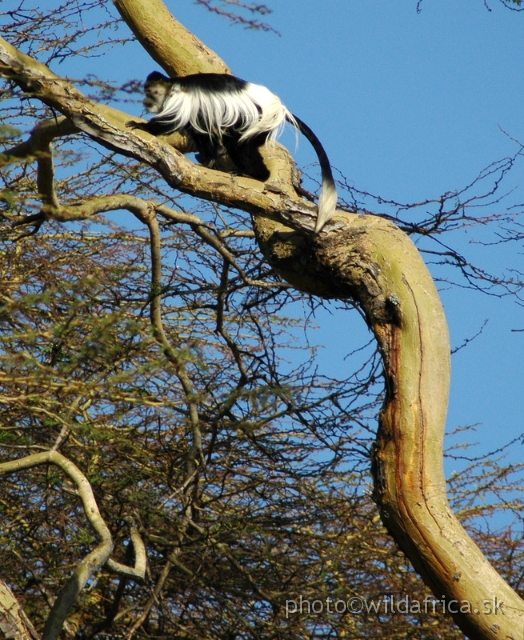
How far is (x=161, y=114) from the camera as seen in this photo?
145 inches

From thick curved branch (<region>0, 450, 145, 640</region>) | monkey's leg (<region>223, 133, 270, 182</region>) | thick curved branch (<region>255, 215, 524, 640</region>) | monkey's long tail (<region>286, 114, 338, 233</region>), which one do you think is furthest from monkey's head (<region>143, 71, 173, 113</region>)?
thick curved branch (<region>0, 450, 145, 640</region>)

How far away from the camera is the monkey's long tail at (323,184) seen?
244 centimetres

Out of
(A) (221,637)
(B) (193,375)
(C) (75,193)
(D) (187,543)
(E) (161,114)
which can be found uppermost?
(E) (161,114)

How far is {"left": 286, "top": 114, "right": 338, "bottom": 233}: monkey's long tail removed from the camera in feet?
8.00

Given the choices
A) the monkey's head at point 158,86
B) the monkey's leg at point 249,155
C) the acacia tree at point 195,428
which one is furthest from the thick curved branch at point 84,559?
the monkey's head at point 158,86

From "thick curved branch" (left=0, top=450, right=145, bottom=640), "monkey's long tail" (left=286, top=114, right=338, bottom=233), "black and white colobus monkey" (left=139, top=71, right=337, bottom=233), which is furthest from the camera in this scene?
"black and white colobus monkey" (left=139, top=71, right=337, bottom=233)

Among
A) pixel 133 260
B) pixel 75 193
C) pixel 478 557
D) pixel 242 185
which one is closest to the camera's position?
pixel 478 557

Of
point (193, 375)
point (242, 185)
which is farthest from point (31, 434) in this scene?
point (242, 185)

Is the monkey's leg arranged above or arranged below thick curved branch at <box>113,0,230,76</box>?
below

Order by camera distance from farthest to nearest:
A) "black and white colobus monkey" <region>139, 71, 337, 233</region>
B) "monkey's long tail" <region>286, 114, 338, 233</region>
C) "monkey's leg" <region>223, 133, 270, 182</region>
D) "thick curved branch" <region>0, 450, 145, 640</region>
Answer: "black and white colobus monkey" <region>139, 71, 337, 233</region> < "monkey's leg" <region>223, 133, 270, 182</region> < "monkey's long tail" <region>286, 114, 338, 233</region> < "thick curved branch" <region>0, 450, 145, 640</region>

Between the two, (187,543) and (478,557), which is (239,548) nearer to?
(187,543)

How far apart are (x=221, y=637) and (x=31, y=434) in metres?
0.99

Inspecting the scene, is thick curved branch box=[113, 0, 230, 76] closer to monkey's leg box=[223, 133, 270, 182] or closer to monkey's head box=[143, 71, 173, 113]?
monkey's head box=[143, 71, 173, 113]

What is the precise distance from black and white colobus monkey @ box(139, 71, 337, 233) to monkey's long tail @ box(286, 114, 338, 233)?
0.04 metres
